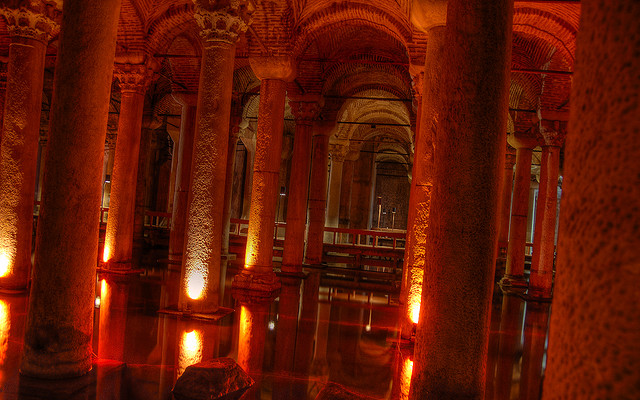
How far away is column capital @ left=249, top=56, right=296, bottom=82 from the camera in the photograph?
29.0 ft

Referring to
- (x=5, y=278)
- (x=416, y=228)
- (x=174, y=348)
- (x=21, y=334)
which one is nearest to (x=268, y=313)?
(x=174, y=348)

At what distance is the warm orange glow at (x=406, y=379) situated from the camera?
168 inches

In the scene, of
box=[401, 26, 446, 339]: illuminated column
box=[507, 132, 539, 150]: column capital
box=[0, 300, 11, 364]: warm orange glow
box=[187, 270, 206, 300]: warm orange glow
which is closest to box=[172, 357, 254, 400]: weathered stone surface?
box=[0, 300, 11, 364]: warm orange glow

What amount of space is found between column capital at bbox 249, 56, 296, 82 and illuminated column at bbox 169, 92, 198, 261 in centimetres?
425

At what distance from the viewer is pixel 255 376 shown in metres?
4.32

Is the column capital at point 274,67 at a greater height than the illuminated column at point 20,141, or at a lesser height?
greater

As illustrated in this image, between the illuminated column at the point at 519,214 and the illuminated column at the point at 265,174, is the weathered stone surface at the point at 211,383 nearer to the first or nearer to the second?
the illuminated column at the point at 265,174

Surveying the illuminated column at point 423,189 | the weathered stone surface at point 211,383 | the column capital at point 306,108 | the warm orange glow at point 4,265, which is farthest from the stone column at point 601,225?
the column capital at point 306,108

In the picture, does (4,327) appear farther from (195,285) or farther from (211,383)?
(211,383)

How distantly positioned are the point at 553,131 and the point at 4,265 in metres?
12.0

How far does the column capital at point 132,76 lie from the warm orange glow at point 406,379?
7.94m

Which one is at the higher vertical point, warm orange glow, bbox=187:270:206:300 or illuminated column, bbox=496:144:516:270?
illuminated column, bbox=496:144:516:270

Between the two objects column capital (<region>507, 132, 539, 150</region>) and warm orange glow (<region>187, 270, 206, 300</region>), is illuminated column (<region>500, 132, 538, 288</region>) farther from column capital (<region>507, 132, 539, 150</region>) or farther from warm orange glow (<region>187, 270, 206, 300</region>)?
warm orange glow (<region>187, 270, 206, 300</region>)

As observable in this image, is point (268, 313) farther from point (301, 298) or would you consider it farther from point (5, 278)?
point (5, 278)
